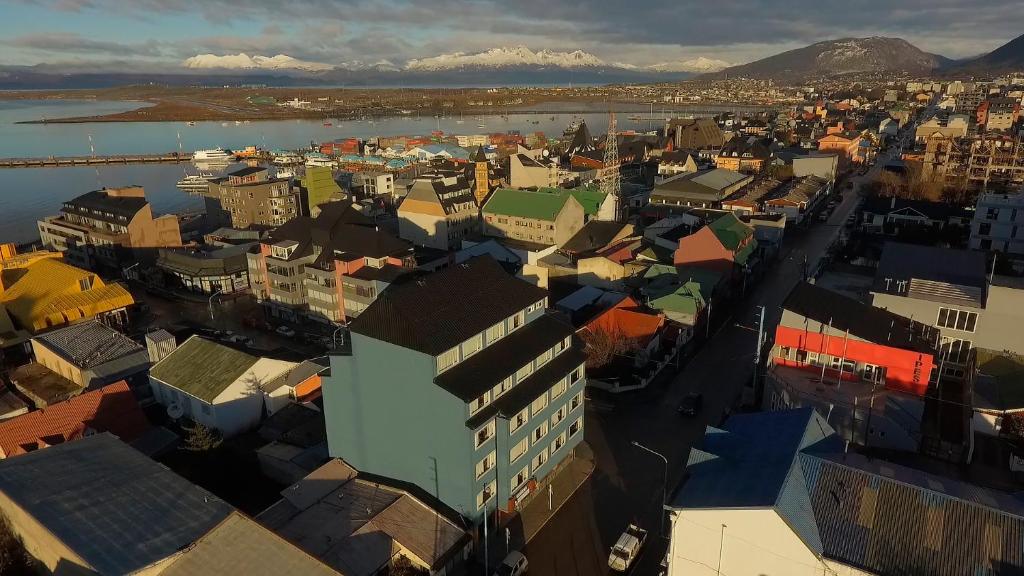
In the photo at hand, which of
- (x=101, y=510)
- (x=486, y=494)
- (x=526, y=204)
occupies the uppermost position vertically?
(x=526, y=204)

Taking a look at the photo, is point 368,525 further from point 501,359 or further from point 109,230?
point 109,230

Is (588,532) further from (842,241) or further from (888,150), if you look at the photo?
(888,150)

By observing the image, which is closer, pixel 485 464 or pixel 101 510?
pixel 101 510

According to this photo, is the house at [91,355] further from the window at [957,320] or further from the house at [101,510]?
the window at [957,320]

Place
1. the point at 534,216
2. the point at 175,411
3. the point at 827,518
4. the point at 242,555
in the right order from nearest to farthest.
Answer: the point at 827,518, the point at 242,555, the point at 175,411, the point at 534,216

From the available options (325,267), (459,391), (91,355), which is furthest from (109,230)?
(459,391)

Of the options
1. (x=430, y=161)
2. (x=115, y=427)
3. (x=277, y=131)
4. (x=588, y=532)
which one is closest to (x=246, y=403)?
(x=115, y=427)

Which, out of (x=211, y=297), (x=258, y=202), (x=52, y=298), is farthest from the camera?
(x=258, y=202)

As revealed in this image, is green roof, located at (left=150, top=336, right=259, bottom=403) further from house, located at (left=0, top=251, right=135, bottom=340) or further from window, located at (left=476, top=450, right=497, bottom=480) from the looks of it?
window, located at (left=476, top=450, right=497, bottom=480)

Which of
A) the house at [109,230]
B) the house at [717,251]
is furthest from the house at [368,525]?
the house at [109,230]
